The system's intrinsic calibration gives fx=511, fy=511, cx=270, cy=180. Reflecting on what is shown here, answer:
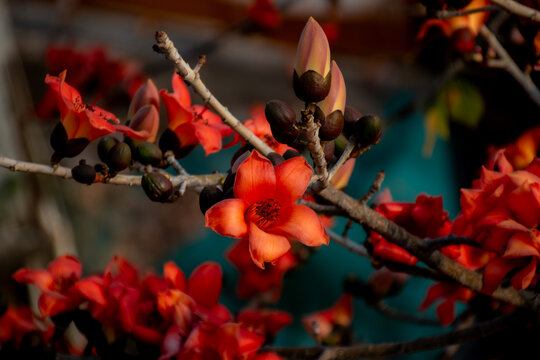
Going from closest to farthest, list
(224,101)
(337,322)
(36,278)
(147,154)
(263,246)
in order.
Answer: (263,246), (147,154), (36,278), (337,322), (224,101)

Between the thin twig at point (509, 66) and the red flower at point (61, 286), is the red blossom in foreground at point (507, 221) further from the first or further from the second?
the red flower at point (61, 286)

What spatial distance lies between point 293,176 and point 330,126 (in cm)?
5

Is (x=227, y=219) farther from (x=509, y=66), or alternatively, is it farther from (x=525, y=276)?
(x=509, y=66)

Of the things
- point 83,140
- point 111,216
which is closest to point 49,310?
point 83,140

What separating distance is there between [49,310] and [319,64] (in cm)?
37

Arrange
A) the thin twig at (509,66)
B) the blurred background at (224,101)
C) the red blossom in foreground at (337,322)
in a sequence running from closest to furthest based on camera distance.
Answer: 1. the thin twig at (509,66)
2. the red blossom in foreground at (337,322)
3. the blurred background at (224,101)

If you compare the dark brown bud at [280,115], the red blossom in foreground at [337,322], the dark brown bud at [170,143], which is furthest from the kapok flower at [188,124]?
the red blossom in foreground at [337,322]

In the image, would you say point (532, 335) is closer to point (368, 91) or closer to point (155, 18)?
point (368, 91)

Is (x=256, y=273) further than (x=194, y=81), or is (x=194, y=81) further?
(x=256, y=273)

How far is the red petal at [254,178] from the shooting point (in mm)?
343

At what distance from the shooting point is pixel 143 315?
511 mm

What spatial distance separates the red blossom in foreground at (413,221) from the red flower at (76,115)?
25 centimetres

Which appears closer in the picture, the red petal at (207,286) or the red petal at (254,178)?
the red petal at (254,178)

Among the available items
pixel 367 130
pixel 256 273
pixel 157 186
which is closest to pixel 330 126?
pixel 367 130
